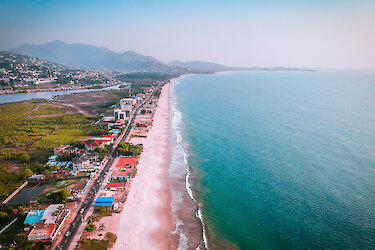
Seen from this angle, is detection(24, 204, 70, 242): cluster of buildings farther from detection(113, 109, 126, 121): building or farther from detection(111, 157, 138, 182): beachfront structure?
detection(113, 109, 126, 121): building

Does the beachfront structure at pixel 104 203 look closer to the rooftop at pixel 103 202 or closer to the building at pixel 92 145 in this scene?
the rooftop at pixel 103 202

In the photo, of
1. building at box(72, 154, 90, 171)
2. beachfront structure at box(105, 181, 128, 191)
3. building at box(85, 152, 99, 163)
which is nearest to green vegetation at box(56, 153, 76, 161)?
building at box(72, 154, 90, 171)

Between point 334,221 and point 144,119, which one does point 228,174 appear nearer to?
point 334,221

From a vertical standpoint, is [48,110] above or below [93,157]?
below

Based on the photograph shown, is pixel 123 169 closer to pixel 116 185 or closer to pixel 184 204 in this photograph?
pixel 116 185

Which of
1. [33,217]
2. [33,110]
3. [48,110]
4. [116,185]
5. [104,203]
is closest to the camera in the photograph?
[33,217]

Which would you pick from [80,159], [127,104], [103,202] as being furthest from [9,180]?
[127,104]

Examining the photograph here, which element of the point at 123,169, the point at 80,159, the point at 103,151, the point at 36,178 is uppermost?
the point at 80,159

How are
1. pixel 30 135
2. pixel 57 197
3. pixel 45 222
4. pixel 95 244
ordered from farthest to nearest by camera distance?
pixel 30 135
pixel 57 197
pixel 45 222
pixel 95 244
